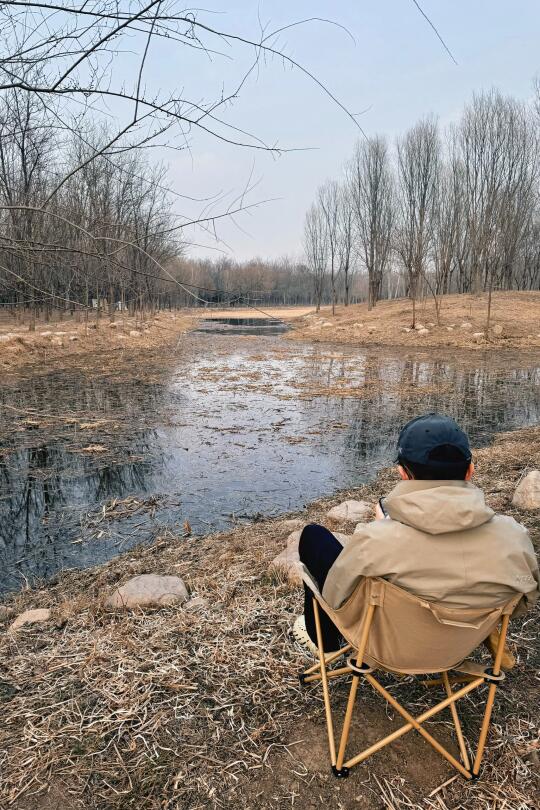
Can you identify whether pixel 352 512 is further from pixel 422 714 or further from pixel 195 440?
pixel 195 440

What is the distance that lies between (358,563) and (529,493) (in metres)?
3.76

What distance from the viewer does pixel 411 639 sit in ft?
5.85

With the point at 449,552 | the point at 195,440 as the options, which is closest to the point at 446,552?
the point at 449,552

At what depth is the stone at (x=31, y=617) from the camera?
3275mm

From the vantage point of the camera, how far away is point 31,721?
225 cm

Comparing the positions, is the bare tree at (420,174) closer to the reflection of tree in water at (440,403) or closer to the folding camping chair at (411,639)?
the reflection of tree in water at (440,403)

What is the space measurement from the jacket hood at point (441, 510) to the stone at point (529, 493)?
3468 millimetres

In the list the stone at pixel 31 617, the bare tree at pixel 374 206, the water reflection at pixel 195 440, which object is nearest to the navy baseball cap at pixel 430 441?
the water reflection at pixel 195 440

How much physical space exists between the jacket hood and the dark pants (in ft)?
1.68

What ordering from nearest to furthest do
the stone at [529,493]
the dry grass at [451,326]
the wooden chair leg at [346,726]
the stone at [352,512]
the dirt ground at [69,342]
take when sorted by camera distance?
the wooden chair leg at [346,726], the stone at [529,493], the stone at [352,512], the dirt ground at [69,342], the dry grass at [451,326]

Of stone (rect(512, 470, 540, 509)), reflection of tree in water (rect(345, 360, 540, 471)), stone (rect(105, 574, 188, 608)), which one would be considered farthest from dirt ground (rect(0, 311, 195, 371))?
stone (rect(105, 574, 188, 608))

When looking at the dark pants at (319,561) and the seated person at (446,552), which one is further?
the dark pants at (319,561)

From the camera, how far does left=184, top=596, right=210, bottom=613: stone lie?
3223 mm

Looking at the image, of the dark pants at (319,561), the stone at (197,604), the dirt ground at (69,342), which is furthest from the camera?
the dirt ground at (69,342)
